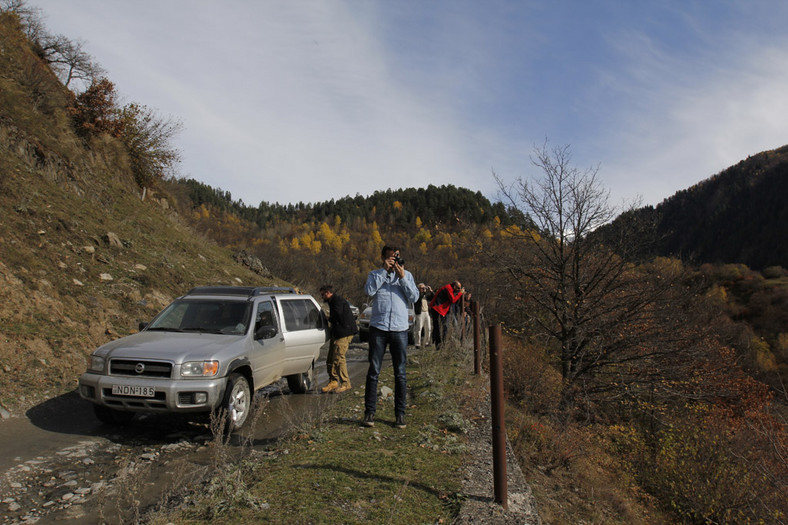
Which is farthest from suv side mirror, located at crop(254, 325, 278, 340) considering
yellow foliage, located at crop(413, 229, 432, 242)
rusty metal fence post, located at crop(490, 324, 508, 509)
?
yellow foliage, located at crop(413, 229, 432, 242)

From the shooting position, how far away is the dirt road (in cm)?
376

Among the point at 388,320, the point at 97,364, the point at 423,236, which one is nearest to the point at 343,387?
the point at 388,320

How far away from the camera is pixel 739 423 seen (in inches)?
750

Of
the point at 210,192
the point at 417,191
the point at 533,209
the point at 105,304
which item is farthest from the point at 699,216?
the point at 105,304

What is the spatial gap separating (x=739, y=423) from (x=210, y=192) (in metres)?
122

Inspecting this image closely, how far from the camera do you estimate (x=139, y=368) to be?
214 inches

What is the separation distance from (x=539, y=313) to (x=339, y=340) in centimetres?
741

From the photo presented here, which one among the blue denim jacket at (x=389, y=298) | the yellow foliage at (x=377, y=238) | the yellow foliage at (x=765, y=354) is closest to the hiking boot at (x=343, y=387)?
the blue denim jacket at (x=389, y=298)

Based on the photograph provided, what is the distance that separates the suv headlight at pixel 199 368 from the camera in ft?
17.8

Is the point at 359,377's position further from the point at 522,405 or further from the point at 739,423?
the point at 739,423

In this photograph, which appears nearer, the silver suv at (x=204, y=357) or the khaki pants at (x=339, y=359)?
the silver suv at (x=204, y=357)

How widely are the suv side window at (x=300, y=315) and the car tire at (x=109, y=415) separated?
253cm

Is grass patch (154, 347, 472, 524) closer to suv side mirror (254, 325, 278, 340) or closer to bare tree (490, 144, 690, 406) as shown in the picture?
suv side mirror (254, 325, 278, 340)

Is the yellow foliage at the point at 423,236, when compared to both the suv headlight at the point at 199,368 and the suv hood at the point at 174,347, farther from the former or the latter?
the suv headlight at the point at 199,368
